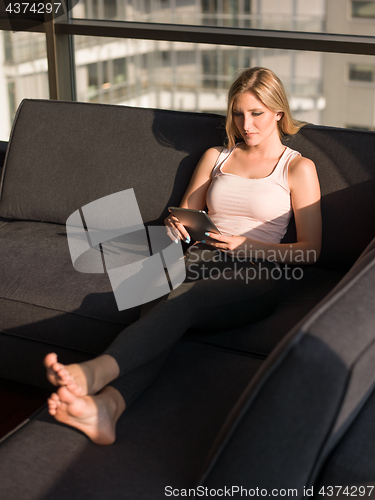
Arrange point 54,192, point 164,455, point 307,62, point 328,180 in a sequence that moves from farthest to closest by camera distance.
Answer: point 307,62
point 54,192
point 328,180
point 164,455

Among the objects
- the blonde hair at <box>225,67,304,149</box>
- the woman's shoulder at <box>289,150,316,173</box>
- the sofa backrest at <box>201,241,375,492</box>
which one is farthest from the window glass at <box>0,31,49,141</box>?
the sofa backrest at <box>201,241,375,492</box>

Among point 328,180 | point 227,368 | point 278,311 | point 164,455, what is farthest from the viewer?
point 328,180

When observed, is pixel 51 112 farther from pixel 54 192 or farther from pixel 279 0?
pixel 279 0

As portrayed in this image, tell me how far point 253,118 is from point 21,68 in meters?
2.69

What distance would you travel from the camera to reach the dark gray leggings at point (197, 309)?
1.20 m

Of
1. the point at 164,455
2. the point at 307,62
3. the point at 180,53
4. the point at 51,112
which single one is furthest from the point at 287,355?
the point at 180,53

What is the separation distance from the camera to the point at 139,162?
84.4 inches

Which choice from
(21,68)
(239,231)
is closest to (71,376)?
(239,231)

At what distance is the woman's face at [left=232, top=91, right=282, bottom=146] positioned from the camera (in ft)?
5.87

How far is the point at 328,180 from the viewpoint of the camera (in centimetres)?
183

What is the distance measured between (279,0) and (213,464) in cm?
290

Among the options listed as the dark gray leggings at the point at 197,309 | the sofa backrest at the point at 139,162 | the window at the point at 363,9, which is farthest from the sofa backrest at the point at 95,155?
the window at the point at 363,9

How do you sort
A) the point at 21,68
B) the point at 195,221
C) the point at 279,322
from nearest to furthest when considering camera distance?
the point at 279,322
the point at 195,221
the point at 21,68

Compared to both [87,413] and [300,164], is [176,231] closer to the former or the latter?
[300,164]
